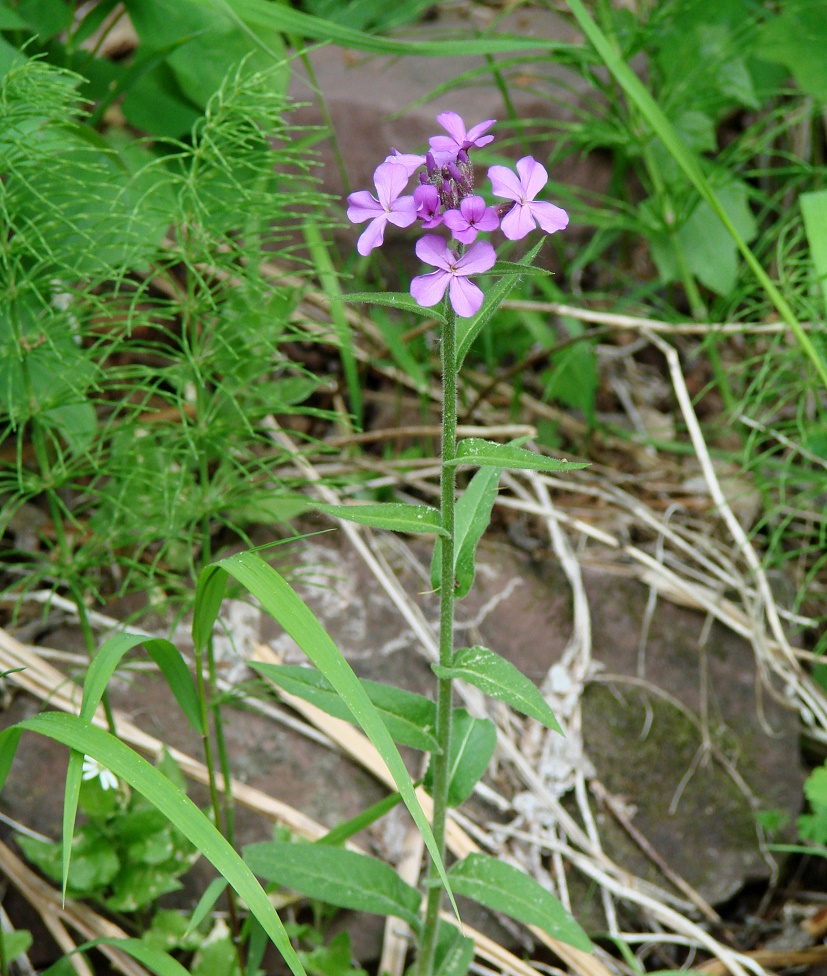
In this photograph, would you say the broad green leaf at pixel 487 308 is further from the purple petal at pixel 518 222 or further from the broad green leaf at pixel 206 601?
the broad green leaf at pixel 206 601

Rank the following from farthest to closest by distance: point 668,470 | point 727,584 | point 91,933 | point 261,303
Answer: point 668,470 → point 727,584 → point 261,303 → point 91,933

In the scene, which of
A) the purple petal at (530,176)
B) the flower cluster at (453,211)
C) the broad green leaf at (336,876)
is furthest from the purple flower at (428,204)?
the broad green leaf at (336,876)

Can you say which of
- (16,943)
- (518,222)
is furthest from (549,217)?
(16,943)

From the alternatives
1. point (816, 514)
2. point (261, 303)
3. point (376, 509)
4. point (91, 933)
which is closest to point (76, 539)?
point (261, 303)

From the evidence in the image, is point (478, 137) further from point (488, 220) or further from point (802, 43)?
point (802, 43)

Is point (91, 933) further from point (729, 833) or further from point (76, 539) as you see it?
point (729, 833)

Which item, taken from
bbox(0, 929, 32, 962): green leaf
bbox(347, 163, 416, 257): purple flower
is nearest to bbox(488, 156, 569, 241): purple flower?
bbox(347, 163, 416, 257): purple flower
